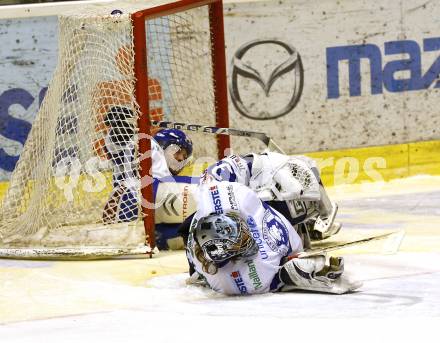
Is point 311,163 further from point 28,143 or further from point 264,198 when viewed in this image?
point 28,143

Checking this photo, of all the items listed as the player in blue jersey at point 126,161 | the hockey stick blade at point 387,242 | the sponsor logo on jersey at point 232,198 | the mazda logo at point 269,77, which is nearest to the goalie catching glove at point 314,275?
the sponsor logo on jersey at point 232,198

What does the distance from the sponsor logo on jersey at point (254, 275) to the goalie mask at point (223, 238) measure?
6 centimetres

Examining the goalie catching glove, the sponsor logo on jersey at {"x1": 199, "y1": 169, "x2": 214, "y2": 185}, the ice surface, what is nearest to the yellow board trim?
the ice surface

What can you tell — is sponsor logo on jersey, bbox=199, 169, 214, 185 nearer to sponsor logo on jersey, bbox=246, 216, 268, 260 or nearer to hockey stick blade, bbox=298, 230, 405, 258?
sponsor logo on jersey, bbox=246, 216, 268, 260

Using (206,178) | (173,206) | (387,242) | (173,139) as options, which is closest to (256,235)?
(206,178)

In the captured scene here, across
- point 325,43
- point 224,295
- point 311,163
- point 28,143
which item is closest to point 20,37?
point 28,143

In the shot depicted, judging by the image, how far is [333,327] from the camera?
5.05m

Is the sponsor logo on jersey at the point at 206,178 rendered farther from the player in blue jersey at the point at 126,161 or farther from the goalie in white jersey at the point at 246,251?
the player in blue jersey at the point at 126,161

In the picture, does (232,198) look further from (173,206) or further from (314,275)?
(173,206)

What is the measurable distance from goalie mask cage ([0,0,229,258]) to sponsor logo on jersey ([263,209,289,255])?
3.98 feet

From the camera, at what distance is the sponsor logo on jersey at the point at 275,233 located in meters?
5.86

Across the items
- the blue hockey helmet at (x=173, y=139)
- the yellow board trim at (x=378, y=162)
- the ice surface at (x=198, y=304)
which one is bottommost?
the ice surface at (x=198, y=304)

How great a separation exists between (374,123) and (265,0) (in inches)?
51.3

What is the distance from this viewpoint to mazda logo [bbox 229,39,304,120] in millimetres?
9438
